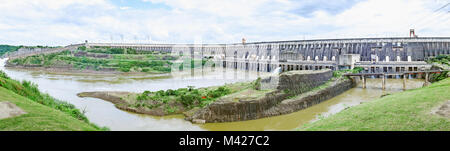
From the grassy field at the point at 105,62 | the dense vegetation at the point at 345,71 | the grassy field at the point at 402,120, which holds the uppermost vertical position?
the grassy field at the point at 105,62

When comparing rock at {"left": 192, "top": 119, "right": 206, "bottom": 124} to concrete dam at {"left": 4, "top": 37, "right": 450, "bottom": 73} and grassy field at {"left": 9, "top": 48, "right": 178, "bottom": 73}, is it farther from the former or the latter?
grassy field at {"left": 9, "top": 48, "right": 178, "bottom": 73}

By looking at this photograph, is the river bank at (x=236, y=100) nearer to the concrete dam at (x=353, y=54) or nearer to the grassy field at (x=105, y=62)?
the concrete dam at (x=353, y=54)

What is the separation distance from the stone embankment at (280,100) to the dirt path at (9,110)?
10022 mm

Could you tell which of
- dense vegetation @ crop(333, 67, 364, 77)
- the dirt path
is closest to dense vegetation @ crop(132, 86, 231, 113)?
the dirt path

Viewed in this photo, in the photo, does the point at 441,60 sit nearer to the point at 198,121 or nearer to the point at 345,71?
the point at 345,71

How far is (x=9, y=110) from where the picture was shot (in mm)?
7910

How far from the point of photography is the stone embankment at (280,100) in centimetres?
1703

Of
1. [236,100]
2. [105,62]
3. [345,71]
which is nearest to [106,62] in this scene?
[105,62]

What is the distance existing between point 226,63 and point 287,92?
51390 mm

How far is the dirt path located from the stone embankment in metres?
10.0

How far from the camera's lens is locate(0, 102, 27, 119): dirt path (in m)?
7.52

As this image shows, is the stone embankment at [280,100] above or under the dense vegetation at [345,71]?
under

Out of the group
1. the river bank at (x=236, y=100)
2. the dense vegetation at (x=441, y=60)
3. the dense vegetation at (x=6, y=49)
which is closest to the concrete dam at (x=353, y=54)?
the dense vegetation at (x=441, y=60)
